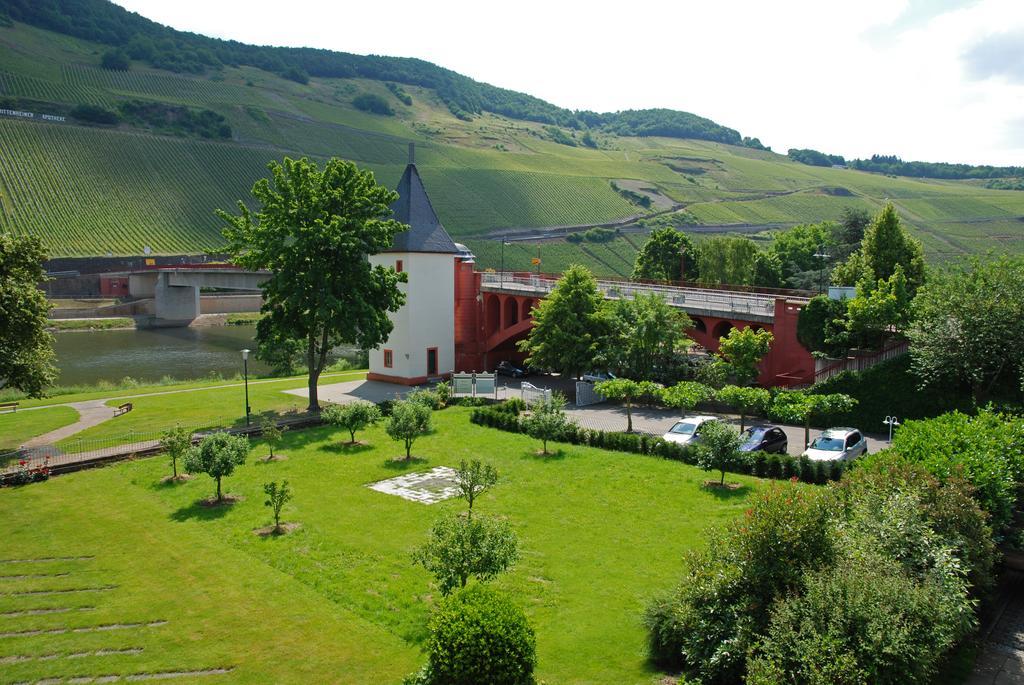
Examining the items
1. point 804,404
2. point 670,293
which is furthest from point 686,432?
point 670,293

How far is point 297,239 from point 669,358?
2040cm

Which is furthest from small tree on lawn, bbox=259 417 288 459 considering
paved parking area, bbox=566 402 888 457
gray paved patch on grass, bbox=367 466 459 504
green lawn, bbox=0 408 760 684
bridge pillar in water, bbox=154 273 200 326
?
bridge pillar in water, bbox=154 273 200 326

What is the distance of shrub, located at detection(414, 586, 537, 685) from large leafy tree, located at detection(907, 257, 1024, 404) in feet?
79.2

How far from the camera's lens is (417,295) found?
1778 inches

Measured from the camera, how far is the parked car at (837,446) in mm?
26125

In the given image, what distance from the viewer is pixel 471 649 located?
10.9 metres

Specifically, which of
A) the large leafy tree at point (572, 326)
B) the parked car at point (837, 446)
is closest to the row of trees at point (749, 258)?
the large leafy tree at point (572, 326)

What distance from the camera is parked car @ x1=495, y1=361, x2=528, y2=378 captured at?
49.1m

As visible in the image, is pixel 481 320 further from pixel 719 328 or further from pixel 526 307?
pixel 719 328

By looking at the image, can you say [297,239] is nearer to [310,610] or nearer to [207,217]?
[310,610]

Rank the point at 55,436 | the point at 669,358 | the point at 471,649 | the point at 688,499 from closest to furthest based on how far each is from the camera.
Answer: the point at 471,649 → the point at 688,499 → the point at 55,436 → the point at 669,358

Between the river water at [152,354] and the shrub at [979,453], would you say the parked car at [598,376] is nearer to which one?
the shrub at [979,453]

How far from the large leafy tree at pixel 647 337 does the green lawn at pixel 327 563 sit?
11.9 metres

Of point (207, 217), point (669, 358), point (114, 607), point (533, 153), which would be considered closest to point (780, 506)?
point (114, 607)
